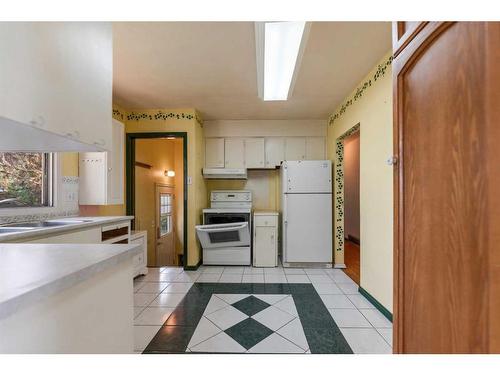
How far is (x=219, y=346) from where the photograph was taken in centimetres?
164

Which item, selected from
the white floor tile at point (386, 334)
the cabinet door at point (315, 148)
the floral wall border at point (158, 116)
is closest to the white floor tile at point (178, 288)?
the white floor tile at point (386, 334)

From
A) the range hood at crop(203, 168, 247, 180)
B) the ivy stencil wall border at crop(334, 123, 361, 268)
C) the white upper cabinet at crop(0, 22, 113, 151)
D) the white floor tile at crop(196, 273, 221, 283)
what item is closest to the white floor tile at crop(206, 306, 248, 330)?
the white floor tile at crop(196, 273, 221, 283)

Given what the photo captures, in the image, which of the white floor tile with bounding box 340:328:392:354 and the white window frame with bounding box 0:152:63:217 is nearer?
the white floor tile with bounding box 340:328:392:354

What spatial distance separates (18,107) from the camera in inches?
30.6

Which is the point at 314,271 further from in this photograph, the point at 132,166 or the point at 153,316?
the point at 132,166

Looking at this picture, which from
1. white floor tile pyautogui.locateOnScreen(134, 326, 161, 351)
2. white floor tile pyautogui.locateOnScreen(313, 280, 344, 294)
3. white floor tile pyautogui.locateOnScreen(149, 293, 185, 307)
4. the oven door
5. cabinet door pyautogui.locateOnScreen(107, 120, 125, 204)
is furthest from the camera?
the oven door

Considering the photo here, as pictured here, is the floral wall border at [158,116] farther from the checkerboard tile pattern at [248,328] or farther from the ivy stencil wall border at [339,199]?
the checkerboard tile pattern at [248,328]

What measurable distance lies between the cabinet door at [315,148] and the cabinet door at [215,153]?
1.55m

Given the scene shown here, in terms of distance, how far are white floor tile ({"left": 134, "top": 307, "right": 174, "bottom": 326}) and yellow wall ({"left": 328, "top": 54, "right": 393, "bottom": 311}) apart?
6.91 ft

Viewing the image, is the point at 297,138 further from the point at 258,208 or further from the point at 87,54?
the point at 87,54

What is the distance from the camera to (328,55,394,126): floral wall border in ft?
6.64

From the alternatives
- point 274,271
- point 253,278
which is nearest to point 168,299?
point 253,278

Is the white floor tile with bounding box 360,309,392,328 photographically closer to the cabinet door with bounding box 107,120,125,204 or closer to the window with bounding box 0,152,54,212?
the cabinet door with bounding box 107,120,125,204
